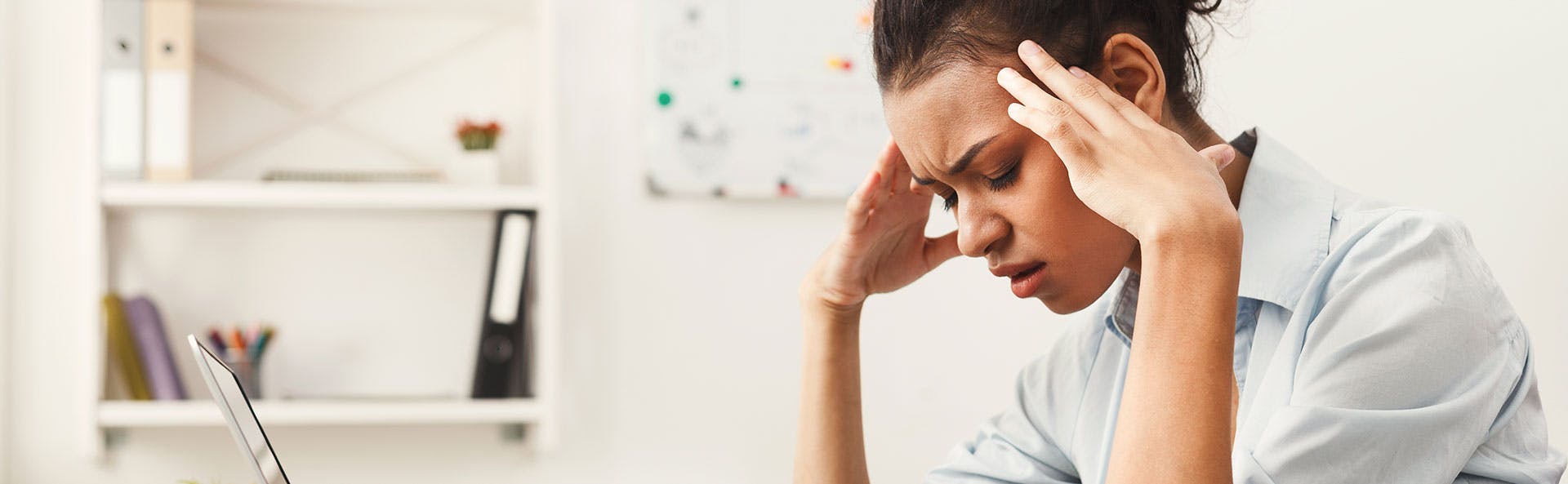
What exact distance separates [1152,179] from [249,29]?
1369 mm

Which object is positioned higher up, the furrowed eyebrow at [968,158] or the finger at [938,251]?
the furrowed eyebrow at [968,158]

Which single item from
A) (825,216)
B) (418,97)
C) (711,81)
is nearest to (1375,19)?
(825,216)

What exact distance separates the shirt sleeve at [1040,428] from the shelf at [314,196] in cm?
69

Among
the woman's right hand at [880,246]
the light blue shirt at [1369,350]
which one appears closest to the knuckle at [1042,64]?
Answer: the light blue shirt at [1369,350]

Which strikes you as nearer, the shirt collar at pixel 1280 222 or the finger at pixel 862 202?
the shirt collar at pixel 1280 222

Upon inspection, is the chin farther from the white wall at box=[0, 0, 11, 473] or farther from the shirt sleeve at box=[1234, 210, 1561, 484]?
the white wall at box=[0, 0, 11, 473]

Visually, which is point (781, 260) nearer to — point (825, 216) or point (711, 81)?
point (825, 216)

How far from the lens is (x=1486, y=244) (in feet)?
5.60

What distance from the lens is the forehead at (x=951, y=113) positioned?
33.4 inches

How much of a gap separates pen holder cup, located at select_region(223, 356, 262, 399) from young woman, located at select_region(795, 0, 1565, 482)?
3.40 feet

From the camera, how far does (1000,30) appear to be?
2.85 feet

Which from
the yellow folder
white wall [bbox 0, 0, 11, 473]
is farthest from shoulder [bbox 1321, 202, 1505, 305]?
white wall [bbox 0, 0, 11, 473]

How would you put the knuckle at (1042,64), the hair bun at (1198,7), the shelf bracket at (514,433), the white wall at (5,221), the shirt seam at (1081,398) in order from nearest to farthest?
the knuckle at (1042,64) → the hair bun at (1198,7) → the shirt seam at (1081,398) → the white wall at (5,221) → the shelf bracket at (514,433)

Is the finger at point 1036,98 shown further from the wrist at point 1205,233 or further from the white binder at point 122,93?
the white binder at point 122,93
